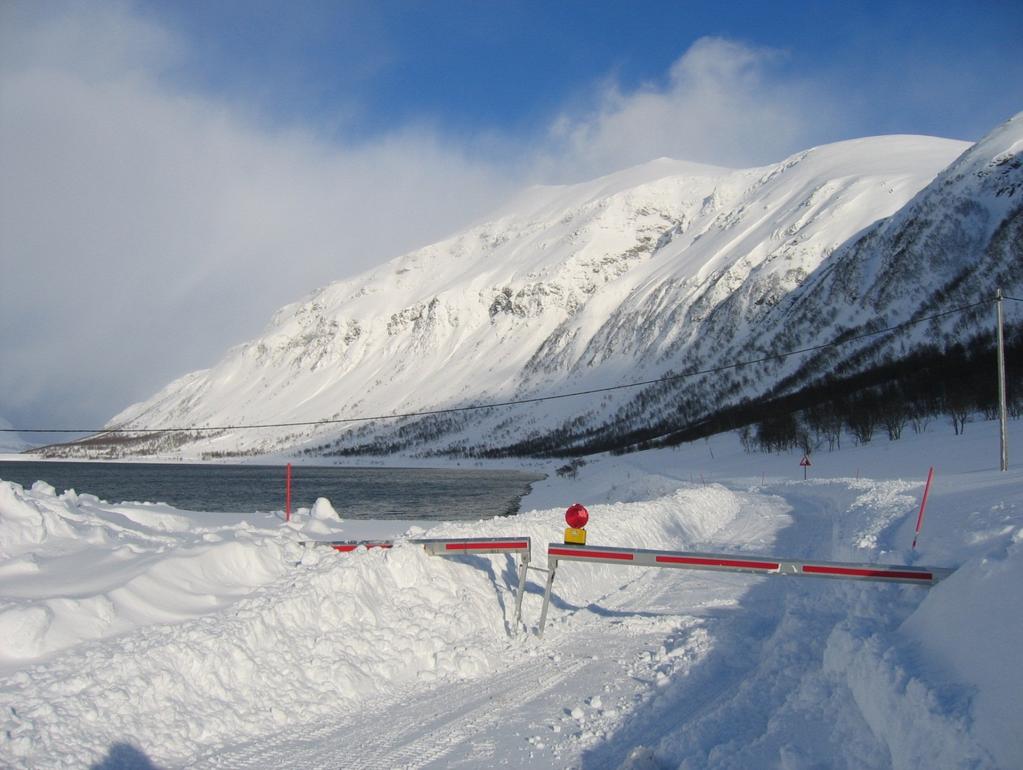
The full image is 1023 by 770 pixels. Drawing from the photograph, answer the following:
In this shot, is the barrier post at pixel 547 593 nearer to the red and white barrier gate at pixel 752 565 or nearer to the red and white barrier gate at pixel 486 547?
the red and white barrier gate at pixel 752 565

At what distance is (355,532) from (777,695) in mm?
10707

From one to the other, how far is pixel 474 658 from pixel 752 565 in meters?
3.41

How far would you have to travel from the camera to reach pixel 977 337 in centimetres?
10238

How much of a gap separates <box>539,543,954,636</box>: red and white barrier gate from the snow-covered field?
443mm

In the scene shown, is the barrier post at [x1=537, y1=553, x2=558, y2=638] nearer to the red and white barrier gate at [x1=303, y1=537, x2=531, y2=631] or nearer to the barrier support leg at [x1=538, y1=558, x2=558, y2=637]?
the barrier support leg at [x1=538, y1=558, x2=558, y2=637]

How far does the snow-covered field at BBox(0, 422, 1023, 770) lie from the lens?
18.8 ft

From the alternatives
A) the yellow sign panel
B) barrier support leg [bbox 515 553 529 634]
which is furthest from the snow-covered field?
the yellow sign panel

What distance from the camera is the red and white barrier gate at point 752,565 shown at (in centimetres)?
813

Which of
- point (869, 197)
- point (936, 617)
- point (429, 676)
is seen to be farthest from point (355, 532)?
point (869, 197)

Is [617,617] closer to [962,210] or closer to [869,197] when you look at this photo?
[962,210]

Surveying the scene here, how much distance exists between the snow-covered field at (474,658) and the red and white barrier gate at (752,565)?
0.44 metres

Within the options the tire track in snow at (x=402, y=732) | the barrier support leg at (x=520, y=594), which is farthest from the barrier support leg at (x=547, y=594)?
the tire track in snow at (x=402, y=732)

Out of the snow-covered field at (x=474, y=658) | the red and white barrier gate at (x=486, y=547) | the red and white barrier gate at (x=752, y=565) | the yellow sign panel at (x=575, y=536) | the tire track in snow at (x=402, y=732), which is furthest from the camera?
the red and white barrier gate at (x=486, y=547)

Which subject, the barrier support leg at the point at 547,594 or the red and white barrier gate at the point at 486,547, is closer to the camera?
the barrier support leg at the point at 547,594
